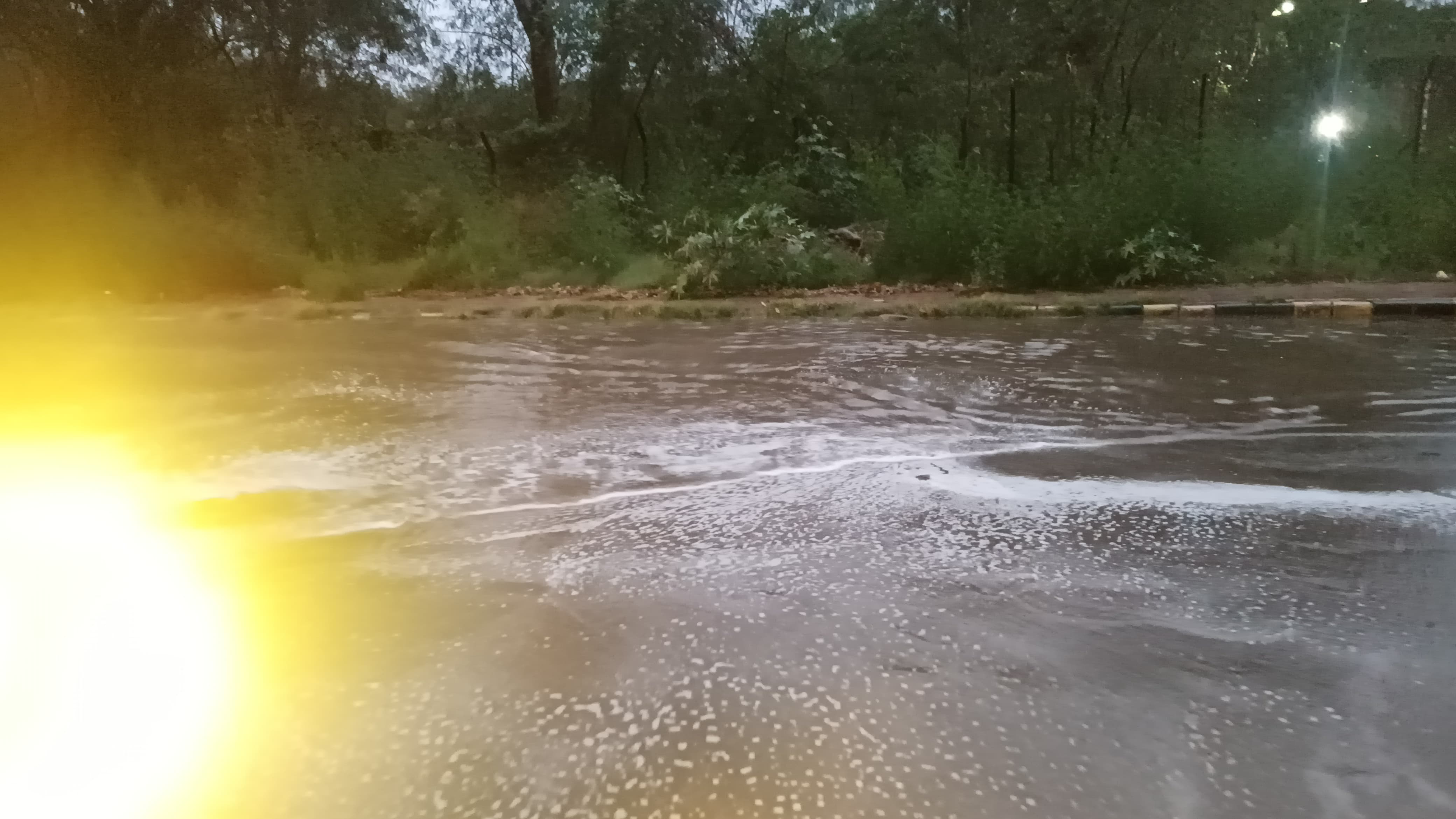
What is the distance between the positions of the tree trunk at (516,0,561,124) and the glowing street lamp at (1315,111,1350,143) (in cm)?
1192

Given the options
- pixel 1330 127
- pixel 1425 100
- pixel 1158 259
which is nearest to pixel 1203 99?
pixel 1330 127

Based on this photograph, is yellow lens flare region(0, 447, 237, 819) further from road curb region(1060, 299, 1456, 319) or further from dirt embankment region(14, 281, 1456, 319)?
road curb region(1060, 299, 1456, 319)

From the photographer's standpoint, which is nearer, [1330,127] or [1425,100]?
[1330,127]

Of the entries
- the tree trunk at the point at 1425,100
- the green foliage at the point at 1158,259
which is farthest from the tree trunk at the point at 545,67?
the tree trunk at the point at 1425,100

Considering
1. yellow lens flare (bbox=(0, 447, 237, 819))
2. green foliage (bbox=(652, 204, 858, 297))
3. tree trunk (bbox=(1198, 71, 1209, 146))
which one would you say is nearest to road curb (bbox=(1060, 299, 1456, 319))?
green foliage (bbox=(652, 204, 858, 297))

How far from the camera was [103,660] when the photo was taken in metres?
2.60

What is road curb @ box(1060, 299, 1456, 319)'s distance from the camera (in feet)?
27.2

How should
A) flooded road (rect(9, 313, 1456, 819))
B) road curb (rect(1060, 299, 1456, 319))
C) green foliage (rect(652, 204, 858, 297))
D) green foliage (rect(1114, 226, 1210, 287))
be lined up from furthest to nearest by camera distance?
green foliage (rect(652, 204, 858, 297)) < green foliage (rect(1114, 226, 1210, 287)) < road curb (rect(1060, 299, 1456, 319)) < flooded road (rect(9, 313, 1456, 819))

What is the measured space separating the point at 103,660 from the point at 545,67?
17039mm

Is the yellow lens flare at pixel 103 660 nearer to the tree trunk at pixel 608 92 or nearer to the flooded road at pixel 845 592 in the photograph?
the flooded road at pixel 845 592

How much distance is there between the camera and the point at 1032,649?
2.57 m

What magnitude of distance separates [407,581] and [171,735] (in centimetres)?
87

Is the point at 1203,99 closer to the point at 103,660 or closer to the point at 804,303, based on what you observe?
the point at 804,303

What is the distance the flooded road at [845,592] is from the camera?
6.86 ft
